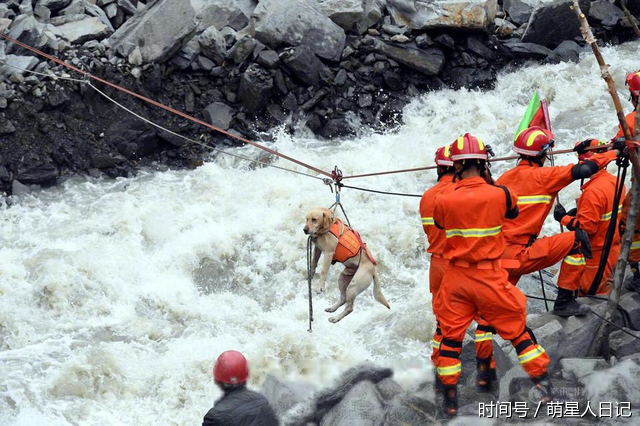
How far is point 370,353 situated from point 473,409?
9.73 ft

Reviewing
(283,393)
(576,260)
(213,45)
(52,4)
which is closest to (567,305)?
(576,260)

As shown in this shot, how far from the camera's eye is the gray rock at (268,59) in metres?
13.2

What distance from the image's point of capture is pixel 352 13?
14062 millimetres

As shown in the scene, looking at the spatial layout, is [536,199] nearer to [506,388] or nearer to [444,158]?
[444,158]

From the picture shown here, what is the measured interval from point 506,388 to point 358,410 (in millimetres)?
1120

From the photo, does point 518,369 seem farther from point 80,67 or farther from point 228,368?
point 80,67

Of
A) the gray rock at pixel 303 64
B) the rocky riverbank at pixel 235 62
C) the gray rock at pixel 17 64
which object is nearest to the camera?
the gray rock at pixel 17 64

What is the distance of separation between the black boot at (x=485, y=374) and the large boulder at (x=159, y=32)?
8.07 meters

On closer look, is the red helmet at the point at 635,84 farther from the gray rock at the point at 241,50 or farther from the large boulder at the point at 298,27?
the gray rock at the point at 241,50

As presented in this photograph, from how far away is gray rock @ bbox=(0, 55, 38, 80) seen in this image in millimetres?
11992

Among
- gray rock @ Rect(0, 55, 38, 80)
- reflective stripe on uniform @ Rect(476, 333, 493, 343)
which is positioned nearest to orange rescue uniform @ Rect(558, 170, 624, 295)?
reflective stripe on uniform @ Rect(476, 333, 493, 343)

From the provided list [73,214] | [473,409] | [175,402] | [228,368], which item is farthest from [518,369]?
Result: [73,214]

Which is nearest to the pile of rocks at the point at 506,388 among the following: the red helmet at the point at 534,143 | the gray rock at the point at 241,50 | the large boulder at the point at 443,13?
the red helmet at the point at 534,143

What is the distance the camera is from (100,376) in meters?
8.56
